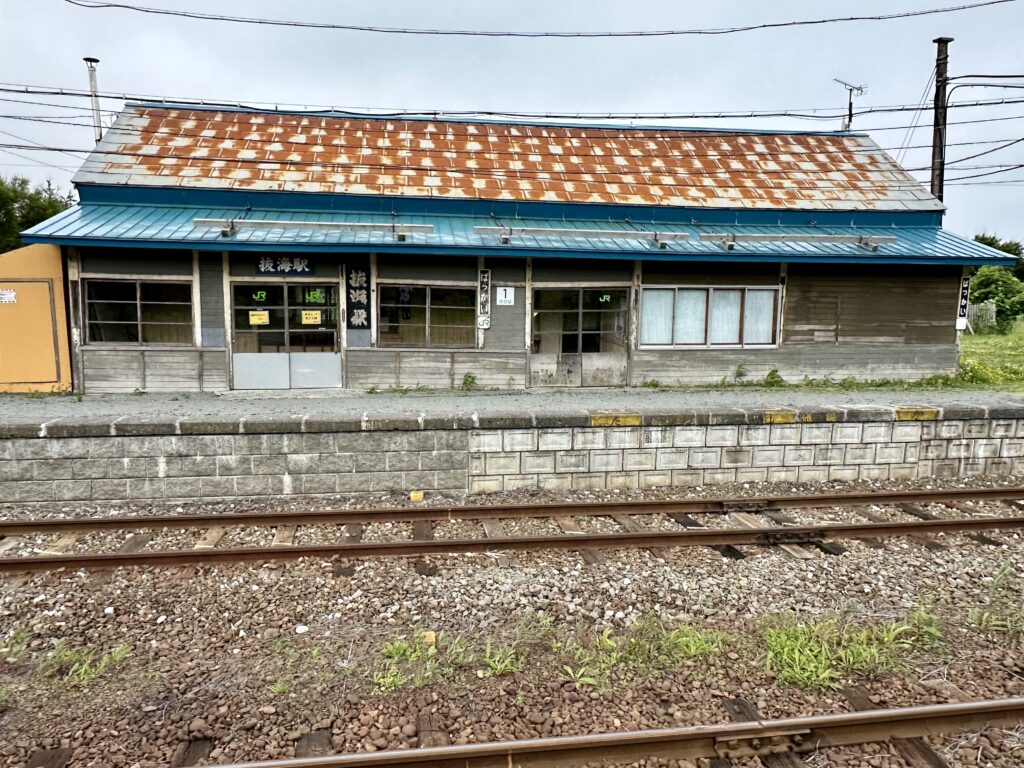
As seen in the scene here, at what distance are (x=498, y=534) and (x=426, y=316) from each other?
800cm

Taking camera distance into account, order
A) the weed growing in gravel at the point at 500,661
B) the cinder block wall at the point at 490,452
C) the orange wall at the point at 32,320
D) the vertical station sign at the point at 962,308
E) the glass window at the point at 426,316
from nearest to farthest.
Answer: the weed growing in gravel at the point at 500,661 → the cinder block wall at the point at 490,452 → the orange wall at the point at 32,320 → the glass window at the point at 426,316 → the vertical station sign at the point at 962,308

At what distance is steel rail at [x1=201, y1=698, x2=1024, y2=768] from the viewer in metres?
3.25

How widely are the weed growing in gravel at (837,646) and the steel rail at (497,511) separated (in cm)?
276

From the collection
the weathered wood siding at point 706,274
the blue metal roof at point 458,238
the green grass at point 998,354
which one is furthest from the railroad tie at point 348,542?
the green grass at point 998,354

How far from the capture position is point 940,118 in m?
18.6

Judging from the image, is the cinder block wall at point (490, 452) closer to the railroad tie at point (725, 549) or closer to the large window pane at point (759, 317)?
the railroad tie at point (725, 549)

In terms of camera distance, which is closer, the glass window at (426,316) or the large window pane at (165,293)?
the large window pane at (165,293)

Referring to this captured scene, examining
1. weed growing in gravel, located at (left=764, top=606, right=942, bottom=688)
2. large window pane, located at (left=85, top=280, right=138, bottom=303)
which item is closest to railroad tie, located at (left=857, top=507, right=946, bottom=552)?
weed growing in gravel, located at (left=764, top=606, right=942, bottom=688)

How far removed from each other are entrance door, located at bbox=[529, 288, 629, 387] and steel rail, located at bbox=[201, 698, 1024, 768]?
11169 millimetres

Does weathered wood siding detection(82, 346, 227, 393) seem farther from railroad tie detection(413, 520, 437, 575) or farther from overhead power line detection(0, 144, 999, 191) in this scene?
railroad tie detection(413, 520, 437, 575)

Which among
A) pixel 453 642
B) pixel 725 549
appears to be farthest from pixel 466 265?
pixel 453 642

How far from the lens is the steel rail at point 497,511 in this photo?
22.6ft

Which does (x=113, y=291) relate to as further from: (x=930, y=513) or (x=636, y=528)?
(x=930, y=513)

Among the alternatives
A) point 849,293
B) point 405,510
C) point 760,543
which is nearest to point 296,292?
point 405,510
